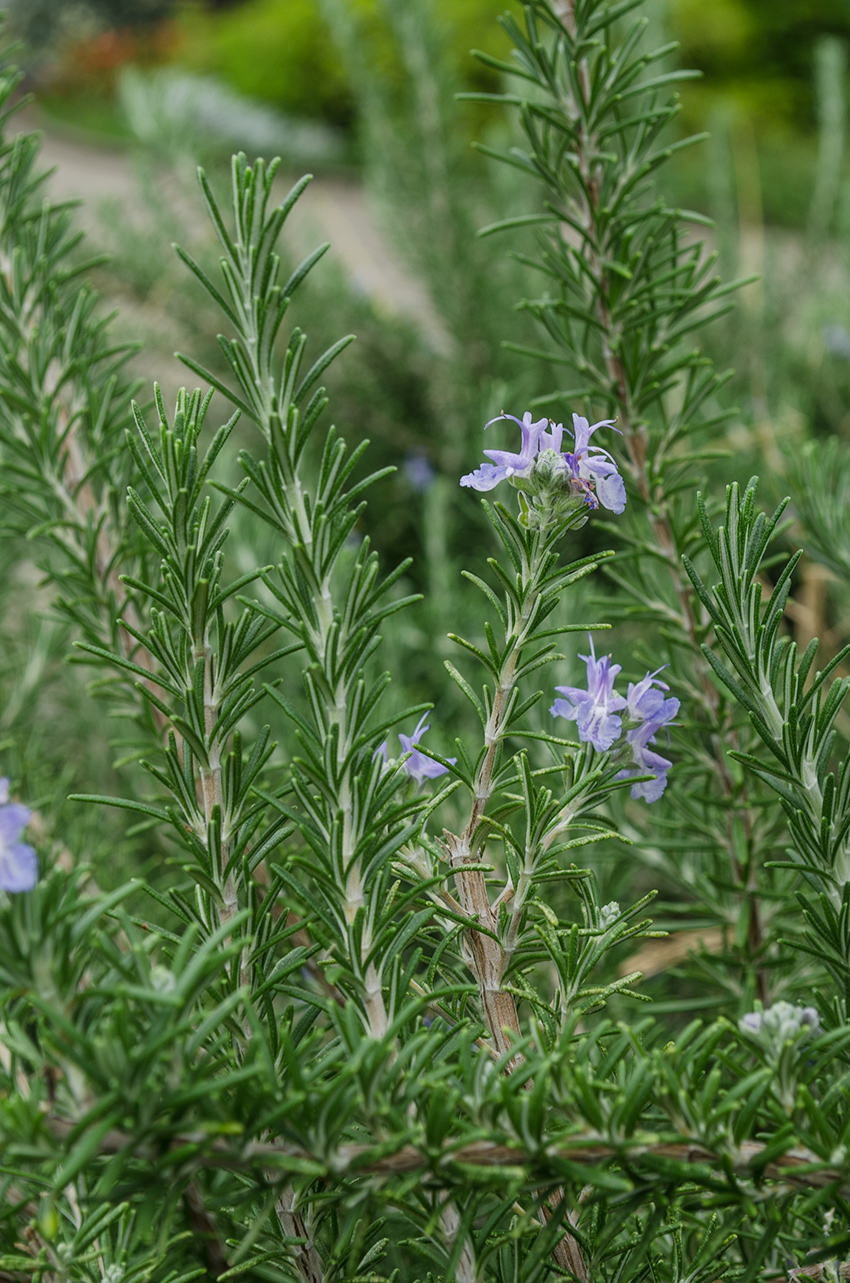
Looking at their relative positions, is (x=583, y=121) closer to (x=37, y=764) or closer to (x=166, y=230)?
(x=37, y=764)

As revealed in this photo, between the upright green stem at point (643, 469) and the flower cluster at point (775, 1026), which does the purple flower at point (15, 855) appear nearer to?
the flower cluster at point (775, 1026)

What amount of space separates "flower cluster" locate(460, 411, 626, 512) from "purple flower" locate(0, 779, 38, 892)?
10.0 inches

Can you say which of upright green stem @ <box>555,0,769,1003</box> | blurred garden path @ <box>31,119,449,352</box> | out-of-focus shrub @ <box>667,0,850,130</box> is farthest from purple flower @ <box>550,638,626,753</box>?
out-of-focus shrub @ <box>667,0,850,130</box>

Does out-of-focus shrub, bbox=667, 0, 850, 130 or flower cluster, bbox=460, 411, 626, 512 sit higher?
out-of-focus shrub, bbox=667, 0, 850, 130

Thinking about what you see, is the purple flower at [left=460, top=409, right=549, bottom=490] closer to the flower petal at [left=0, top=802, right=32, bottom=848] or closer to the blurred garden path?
the flower petal at [left=0, top=802, right=32, bottom=848]

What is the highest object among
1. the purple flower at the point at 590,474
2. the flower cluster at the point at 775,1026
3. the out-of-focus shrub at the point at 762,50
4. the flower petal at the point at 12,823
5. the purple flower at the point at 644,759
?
the out-of-focus shrub at the point at 762,50

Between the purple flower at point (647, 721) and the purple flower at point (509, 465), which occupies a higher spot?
the purple flower at point (509, 465)

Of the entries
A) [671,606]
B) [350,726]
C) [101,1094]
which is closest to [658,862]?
[671,606]

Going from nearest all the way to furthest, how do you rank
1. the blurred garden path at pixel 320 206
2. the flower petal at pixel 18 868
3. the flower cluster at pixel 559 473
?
the flower petal at pixel 18 868 < the flower cluster at pixel 559 473 < the blurred garden path at pixel 320 206

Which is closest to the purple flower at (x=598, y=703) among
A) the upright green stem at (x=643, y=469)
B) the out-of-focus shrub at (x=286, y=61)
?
the upright green stem at (x=643, y=469)

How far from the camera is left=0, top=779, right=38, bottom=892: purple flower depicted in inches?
13.7

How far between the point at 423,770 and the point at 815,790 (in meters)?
0.21

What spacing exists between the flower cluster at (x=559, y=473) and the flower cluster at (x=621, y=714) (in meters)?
0.08

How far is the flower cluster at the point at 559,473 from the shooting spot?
494 mm
